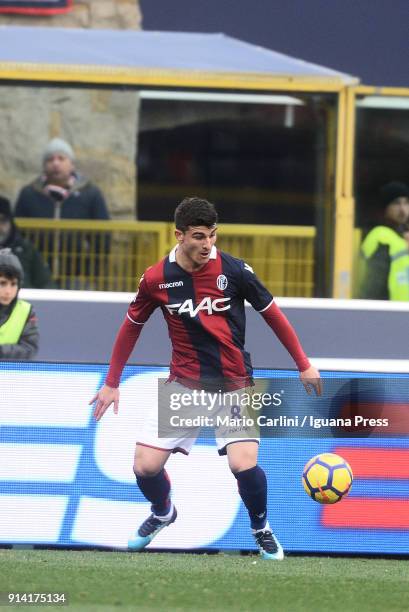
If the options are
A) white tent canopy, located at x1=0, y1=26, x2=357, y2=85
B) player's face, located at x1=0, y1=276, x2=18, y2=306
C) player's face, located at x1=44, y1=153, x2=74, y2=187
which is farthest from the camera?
white tent canopy, located at x1=0, y1=26, x2=357, y2=85

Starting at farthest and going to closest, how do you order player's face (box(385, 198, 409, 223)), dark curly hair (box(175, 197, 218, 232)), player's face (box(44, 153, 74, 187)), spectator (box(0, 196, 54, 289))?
player's face (box(385, 198, 409, 223)) → player's face (box(44, 153, 74, 187)) → spectator (box(0, 196, 54, 289)) → dark curly hair (box(175, 197, 218, 232))

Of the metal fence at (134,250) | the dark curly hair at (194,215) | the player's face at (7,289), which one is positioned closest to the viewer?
the dark curly hair at (194,215)

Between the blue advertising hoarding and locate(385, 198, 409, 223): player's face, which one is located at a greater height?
locate(385, 198, 409, 223): player's face

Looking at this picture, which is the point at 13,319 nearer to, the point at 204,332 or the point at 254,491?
the point at 204,332

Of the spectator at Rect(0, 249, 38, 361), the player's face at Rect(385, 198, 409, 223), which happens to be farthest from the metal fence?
the spectator at Rect(0, 249, 38, 361)

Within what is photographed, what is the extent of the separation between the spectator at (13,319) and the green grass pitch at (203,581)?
1882mm

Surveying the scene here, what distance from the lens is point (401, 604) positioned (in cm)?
585

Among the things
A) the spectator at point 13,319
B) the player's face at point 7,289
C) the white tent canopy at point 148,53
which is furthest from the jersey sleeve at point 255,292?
the white tent canopy at point 148,53

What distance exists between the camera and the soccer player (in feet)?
22.4

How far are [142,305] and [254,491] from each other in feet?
3.43

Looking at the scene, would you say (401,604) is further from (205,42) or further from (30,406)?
(205,42)

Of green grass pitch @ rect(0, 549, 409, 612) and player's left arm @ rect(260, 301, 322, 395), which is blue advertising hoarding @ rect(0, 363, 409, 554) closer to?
green grass pitch @ rect(0, 549, 409, 612)

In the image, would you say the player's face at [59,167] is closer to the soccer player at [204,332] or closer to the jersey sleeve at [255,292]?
the soccer player at [204,332]

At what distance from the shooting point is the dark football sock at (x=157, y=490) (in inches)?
280
